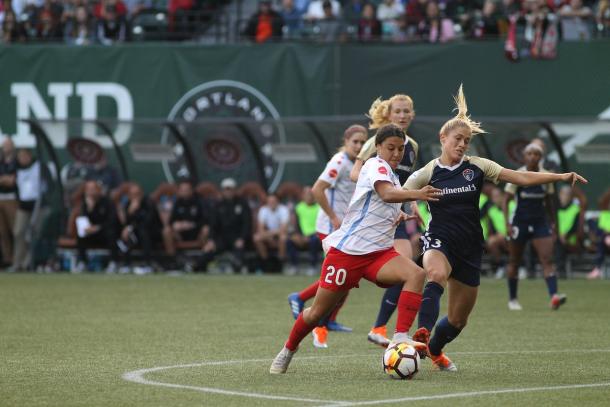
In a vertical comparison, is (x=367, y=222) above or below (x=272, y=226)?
above

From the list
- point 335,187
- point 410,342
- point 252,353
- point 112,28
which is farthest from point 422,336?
point 112,28

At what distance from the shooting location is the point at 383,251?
948 cm

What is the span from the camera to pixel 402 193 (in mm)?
9000

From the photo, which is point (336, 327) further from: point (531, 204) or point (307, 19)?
point (307, 19)

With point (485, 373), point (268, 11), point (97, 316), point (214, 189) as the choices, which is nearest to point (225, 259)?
point (214, 189)

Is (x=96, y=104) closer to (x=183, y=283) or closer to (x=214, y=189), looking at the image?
(x=214, y=189)

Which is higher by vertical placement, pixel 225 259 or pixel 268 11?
pixel 268 11

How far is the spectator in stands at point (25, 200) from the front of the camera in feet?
80.7

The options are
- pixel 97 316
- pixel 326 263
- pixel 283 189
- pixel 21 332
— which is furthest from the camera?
pixel 283 189

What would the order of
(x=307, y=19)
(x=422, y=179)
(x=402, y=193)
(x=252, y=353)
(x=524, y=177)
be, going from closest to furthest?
1. (x=402, y=193)
2. (x=524, y=177)
3. (x=422, y=179)
4. (x=252, y=353)
5. (x=307, y=19)

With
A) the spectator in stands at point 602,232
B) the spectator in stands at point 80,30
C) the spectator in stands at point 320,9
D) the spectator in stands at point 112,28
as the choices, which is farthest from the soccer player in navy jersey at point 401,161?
the spectator in stands at point 80,30

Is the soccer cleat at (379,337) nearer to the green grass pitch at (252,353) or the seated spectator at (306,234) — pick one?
the green grass pitch at (252,353)

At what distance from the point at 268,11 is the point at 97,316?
1204 centimetres

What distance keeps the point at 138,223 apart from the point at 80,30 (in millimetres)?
5406
